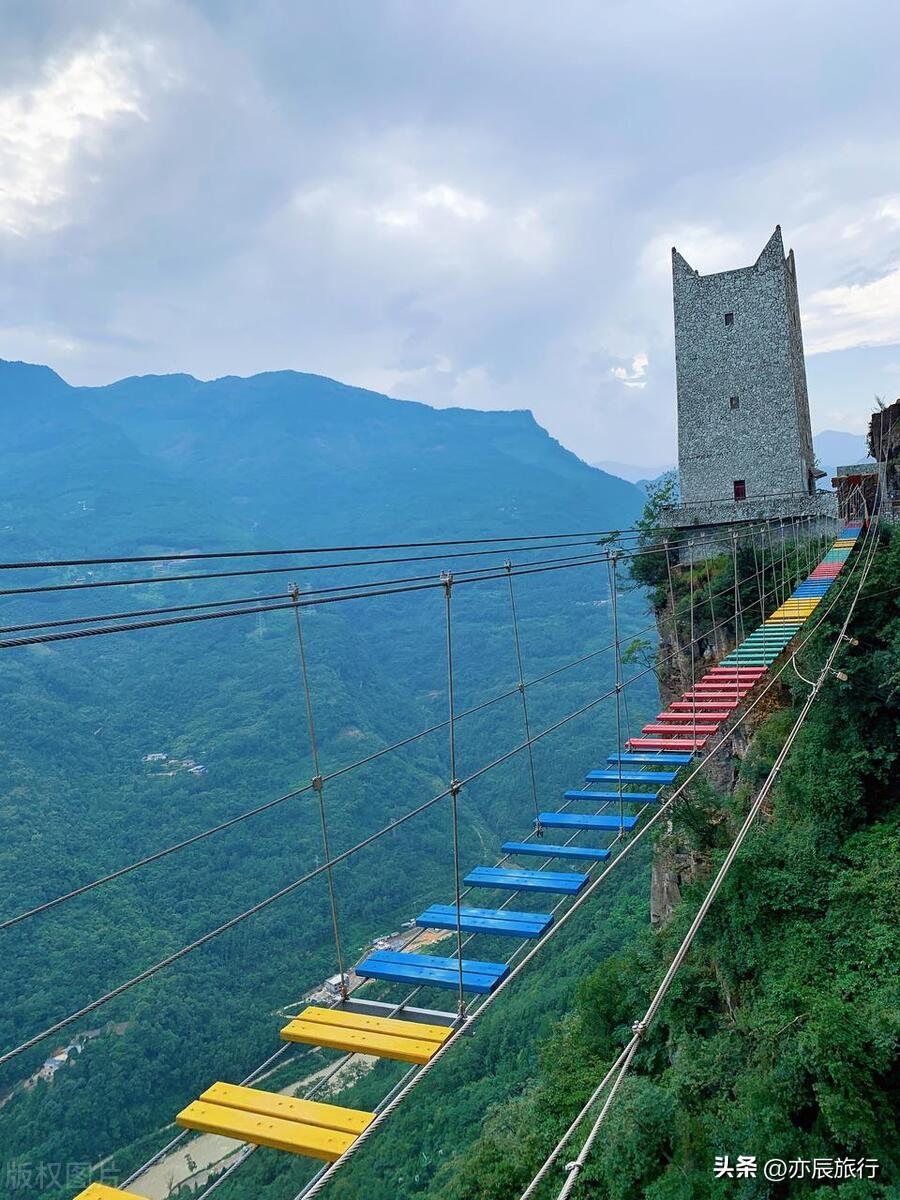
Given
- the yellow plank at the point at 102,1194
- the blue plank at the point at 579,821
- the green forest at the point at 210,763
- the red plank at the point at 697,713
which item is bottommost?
the green forest at the point at 210,763

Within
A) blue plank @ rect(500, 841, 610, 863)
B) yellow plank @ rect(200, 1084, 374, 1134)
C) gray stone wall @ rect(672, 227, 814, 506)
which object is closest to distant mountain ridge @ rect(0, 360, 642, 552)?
gray stone wall @ rect(672, 227, 814, 506)

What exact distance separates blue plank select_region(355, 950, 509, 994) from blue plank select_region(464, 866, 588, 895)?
0.40 metres

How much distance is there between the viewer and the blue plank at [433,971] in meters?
2.73

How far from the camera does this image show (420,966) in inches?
117

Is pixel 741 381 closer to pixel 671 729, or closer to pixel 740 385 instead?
pixel 740 385

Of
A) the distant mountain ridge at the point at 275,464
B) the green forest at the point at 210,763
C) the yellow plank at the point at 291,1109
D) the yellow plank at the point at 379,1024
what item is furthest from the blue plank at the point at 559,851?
the distant mountain ridge at the point at 275,464

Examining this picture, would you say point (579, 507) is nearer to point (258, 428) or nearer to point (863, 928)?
point (258, 428)

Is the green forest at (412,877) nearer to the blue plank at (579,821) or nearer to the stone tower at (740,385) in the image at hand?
the blue plank at (579,821)

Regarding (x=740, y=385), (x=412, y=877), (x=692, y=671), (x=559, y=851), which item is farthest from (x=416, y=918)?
(x=412, y=877)

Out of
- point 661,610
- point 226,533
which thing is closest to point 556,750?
point 661,610

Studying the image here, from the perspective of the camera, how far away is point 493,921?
10.5ft

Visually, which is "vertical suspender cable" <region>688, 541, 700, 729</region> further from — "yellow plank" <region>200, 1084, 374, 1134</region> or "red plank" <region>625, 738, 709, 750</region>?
"yellow plank" <region>200, 1084, 374, 1134</region>

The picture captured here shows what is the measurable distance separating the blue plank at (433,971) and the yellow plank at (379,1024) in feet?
0.56

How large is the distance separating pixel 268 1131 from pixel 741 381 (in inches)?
541
